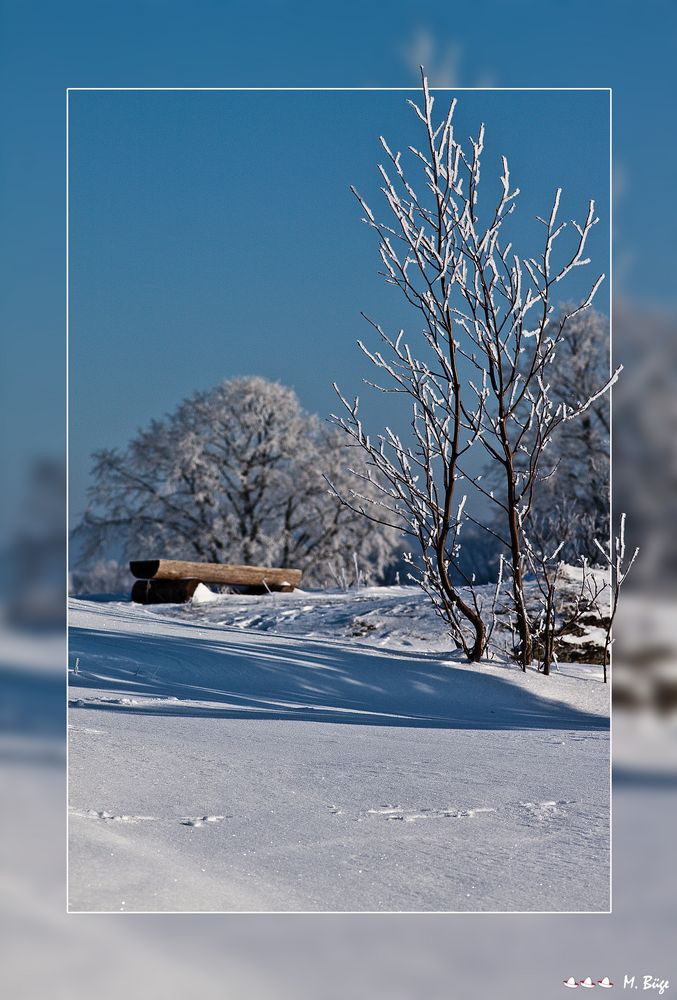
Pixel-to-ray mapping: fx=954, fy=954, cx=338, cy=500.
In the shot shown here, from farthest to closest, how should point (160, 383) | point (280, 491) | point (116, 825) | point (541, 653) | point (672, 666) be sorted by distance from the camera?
point (280, 491)
point (160, 383)
point (541, 653)
point (672, 666)
point (116, 825)

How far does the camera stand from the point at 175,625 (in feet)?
11.9

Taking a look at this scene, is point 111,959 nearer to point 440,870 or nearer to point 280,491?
point 440,870

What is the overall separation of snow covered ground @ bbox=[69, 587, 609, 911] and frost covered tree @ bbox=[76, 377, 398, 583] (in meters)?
5.57

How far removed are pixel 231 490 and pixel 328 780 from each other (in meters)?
7.13

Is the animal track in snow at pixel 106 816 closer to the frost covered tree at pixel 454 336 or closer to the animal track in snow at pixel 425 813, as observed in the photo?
the animal track in snow at pixel 425 813

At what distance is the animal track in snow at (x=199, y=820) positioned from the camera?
5.58 feet

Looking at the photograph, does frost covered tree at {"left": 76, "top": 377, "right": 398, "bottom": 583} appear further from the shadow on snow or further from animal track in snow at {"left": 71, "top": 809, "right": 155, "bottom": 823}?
animal track in snow at {"left": 71, "top": 809, "right": 155, "bottom": 823}

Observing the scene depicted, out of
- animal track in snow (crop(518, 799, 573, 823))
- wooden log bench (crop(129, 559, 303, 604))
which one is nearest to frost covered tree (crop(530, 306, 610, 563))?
wooden log bench (crop(129, 559, 303, 604))

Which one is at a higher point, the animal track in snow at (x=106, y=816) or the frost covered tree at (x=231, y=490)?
the frost covered tree at (x=231, y=490)

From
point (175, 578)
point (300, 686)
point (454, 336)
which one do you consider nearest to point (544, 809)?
point (300, 686)

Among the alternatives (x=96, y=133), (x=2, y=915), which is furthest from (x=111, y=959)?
→ (x=96, y=133)

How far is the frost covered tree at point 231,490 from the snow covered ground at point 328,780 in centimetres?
557

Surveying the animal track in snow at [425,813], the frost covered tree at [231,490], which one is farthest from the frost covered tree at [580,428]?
the animal track in snow at [425,813]

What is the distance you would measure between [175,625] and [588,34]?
2512 mm
